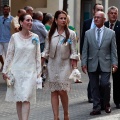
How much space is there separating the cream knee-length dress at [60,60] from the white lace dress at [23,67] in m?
0.67

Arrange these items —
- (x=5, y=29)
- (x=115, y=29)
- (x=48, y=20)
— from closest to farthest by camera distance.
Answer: (x=115, y=29) → (x=48, y=20) → (x=5, y=29)

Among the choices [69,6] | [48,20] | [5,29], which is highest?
[69,6]

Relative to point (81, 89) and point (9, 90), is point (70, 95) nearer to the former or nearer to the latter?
point (81, 89)

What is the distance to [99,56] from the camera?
35.2 feet

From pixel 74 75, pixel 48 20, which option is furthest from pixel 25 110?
pixel 48 20

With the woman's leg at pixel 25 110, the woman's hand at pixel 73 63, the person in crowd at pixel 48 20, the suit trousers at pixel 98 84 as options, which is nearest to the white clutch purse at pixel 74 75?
→ the woman's hand at pixel 73 63

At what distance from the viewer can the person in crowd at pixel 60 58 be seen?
9.84m

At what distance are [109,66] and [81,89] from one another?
4036 millimetres

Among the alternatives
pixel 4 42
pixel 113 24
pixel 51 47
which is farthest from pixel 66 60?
pixel 4 42

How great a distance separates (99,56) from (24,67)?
2047 millimetres

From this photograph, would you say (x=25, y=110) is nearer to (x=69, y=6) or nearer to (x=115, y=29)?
(x=115, y=29)

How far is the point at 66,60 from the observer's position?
9867mm

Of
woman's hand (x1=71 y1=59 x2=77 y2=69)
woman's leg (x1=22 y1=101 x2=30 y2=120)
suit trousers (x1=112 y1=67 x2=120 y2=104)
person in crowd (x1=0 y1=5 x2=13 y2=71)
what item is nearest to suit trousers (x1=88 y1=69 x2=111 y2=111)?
suit trousers (x1=112 y1=67 x2=120 y2=104)

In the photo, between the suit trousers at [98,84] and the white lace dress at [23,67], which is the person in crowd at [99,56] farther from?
the white lace dress at [23,67]
